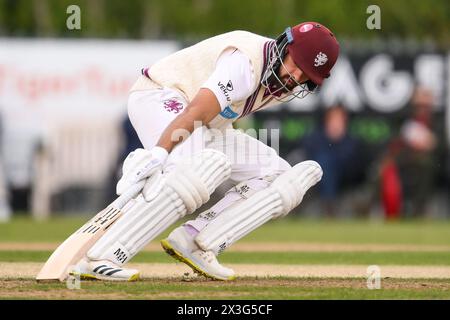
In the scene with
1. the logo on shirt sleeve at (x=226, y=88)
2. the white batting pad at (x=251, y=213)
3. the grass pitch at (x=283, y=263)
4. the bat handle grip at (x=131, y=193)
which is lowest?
the grass pitch at (x=283, y=263)

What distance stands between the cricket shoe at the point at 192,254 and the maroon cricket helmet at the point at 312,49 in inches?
55.6

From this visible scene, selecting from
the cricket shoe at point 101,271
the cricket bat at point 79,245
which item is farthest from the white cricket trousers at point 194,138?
the cricket shoe at point 101,271

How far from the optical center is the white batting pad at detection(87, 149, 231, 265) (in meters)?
7.22

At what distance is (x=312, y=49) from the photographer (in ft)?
24.8

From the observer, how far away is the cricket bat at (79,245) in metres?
7.38

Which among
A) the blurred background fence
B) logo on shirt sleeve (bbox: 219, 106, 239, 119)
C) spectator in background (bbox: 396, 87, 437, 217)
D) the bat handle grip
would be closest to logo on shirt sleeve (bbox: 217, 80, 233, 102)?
logo on shirt sleeve (bbox: 219, 106, 239, 119)

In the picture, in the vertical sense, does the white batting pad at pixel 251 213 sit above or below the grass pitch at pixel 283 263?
above

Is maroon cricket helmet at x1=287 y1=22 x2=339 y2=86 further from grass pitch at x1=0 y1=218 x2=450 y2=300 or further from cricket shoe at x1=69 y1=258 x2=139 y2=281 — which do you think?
cricket shoe at x1=69 y1=258 x2=139 y2=281

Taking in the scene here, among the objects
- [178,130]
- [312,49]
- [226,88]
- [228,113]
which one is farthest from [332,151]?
[178,130]

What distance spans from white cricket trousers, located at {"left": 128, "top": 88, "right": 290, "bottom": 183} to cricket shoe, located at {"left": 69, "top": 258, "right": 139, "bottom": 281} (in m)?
0.77

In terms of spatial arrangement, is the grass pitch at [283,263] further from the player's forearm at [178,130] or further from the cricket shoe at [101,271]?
the player's forearm at [178,130]

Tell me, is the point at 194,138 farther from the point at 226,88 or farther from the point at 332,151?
the point at 332,151

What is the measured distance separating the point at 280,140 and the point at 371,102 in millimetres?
1827

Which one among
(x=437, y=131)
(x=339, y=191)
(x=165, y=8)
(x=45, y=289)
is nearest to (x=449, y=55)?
(x=437, y=131)
